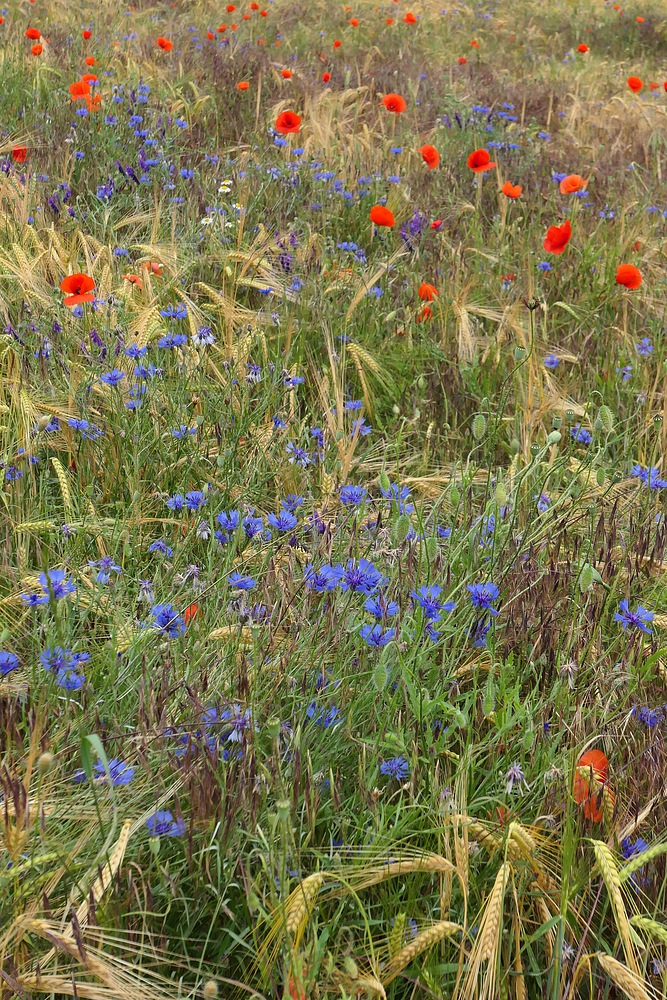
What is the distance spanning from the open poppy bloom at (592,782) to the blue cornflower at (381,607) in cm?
36

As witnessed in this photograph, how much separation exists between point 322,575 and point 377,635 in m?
0.15

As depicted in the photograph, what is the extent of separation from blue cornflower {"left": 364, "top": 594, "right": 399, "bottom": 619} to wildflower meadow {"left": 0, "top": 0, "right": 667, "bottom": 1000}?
0.04 meters

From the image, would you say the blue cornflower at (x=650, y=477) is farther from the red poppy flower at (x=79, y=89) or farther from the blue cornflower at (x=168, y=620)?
the red poppy flower at (x=79, y=89)

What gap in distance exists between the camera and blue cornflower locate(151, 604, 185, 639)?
136 cm

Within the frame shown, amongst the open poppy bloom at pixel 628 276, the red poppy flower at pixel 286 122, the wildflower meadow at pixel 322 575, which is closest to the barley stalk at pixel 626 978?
the wildflower meadow at pixel 322 575

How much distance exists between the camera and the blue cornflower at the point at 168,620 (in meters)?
1.36

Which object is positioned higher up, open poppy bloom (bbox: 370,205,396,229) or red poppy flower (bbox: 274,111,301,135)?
red poppy flower (bbox: 274,111,301,135)

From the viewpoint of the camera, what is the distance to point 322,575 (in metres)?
1.40

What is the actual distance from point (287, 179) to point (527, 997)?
124 inches

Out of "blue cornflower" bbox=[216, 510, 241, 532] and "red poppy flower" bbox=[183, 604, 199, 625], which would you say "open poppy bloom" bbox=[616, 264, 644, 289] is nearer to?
"blue cornflower" bbox=[216, 510, 241, 532]

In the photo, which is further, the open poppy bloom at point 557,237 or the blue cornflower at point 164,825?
the open poppy bloom at point 557,237

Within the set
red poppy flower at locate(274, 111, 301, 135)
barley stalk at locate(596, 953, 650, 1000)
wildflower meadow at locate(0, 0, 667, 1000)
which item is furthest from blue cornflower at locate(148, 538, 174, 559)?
red poppy flower at locate(274, 111, 301, 135)

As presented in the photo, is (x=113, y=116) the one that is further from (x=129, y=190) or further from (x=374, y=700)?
(x=374, y=700)

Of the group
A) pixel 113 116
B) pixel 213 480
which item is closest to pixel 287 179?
pixel 113 116
